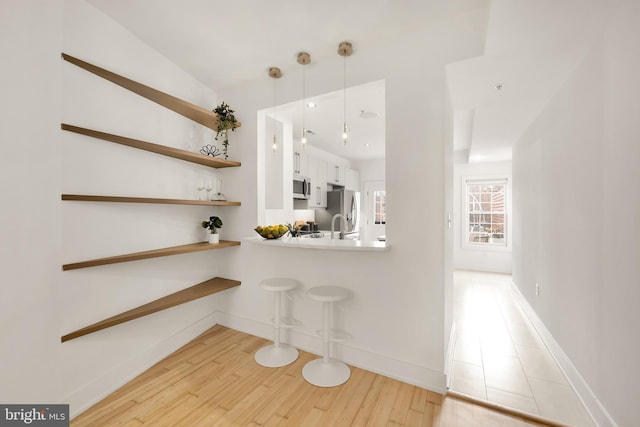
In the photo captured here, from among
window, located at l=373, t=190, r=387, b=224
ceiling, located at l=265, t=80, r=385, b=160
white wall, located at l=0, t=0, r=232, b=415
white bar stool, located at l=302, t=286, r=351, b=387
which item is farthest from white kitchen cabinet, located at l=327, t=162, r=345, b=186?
white bar stool, located at l=302, t=286, r=351, b=387

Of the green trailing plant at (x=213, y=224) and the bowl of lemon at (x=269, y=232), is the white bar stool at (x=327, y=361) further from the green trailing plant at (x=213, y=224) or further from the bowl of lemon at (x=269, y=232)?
the green trailing plant at (x=213, y=224)

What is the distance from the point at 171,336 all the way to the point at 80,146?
66.8 inches

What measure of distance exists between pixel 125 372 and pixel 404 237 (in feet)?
7.62

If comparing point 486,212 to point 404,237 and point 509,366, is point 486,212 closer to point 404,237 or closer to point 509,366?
point 509,366

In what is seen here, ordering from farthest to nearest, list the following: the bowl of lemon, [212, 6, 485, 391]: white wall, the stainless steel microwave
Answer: the stainless steel microwave < the bowl of lemon < [212, 6, 485, 391]: white wall

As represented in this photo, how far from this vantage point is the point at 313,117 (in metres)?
3.75

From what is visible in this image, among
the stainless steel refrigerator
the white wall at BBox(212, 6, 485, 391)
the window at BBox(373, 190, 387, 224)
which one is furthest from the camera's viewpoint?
the window at BBox(373, 190, 387, 224)

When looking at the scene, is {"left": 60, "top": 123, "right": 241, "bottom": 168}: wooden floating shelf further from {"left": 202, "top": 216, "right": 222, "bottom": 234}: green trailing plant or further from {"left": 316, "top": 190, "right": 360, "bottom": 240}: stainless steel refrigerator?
{"left": 316, "top": 190, "right": 360, "bottom": 240}: stainless steel refrigerator

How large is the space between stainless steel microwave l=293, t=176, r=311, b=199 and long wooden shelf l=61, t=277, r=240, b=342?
6.50ft

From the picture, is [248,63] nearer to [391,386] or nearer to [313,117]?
[313,117]

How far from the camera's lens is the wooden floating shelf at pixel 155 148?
1.70 meters

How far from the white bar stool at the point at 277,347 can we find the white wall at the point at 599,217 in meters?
2.03

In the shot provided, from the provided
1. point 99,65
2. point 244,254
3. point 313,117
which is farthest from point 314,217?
point 99,65

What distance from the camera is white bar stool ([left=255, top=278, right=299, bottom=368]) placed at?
2264mm
